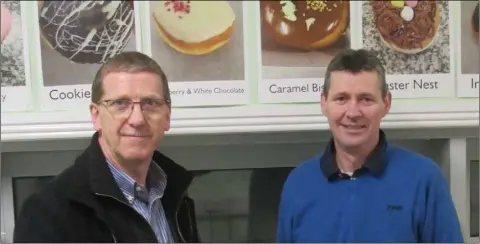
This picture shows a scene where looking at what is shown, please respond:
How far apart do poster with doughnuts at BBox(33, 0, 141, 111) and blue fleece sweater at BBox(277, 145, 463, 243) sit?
49cm

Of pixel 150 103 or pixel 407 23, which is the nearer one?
pixel 150 103

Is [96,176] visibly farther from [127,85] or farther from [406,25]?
[406,25]

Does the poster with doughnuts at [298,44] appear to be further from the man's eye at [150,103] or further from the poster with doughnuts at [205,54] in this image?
the man's eye at [150,103]

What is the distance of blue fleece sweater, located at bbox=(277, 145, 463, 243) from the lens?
2.76ft

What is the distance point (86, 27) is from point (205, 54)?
244 millimetres

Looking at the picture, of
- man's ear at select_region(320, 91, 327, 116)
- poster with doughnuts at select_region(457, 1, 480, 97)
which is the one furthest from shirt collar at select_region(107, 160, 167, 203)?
poster with doughnuts at select_region(457, 1, 480, 97)

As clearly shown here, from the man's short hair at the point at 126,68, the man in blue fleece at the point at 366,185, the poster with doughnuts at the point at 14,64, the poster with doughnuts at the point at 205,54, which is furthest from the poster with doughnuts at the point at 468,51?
the poster with doughnuts at the point at 14,64

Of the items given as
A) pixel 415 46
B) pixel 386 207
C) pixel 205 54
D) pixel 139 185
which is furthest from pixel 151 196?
pixel 415 46

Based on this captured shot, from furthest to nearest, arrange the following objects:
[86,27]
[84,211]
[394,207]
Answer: [86,27]
[394,207]
[84,211]

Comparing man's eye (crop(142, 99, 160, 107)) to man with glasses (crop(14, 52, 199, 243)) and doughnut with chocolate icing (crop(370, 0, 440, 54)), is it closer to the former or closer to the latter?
man with glasses (crop(14, 52, 199, 243))

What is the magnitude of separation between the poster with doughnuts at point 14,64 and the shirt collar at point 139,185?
0.97 feet

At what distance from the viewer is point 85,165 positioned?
78 cm

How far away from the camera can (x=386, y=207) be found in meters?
0.85

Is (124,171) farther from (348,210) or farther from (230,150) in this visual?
Answer: (348,210)
